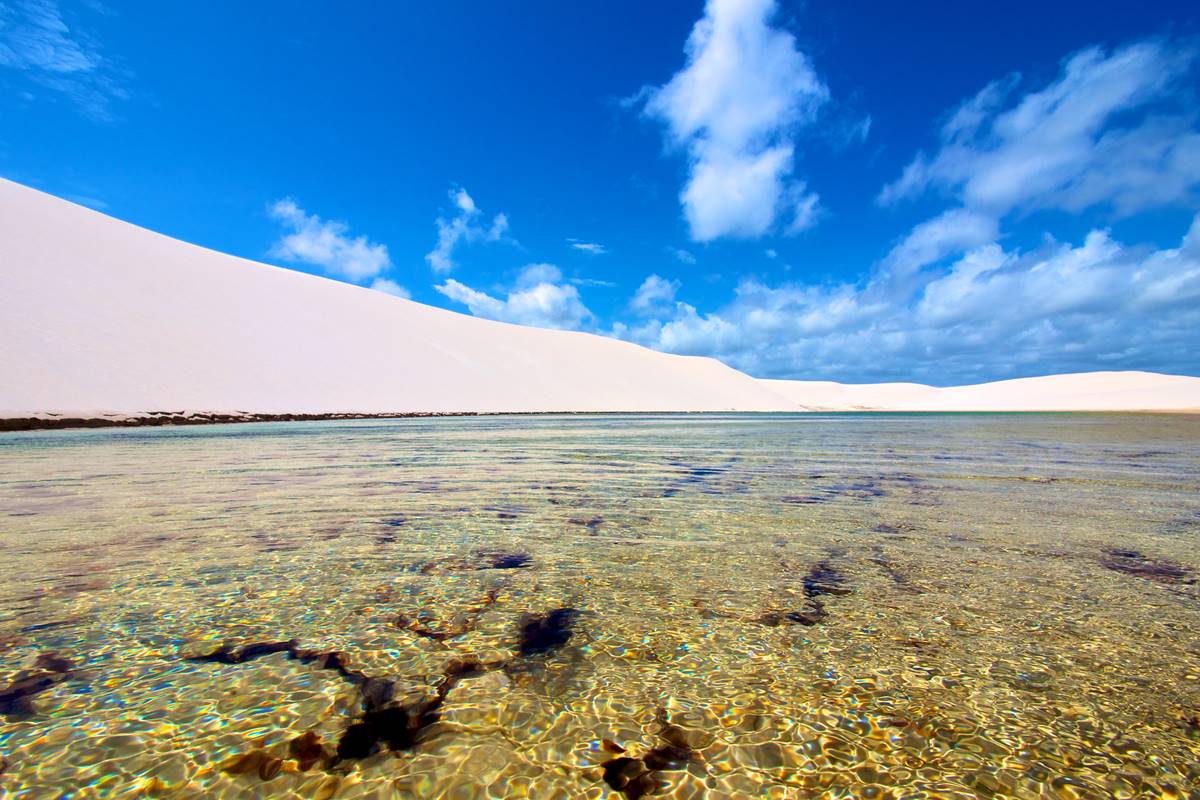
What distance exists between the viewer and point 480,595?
378 cm

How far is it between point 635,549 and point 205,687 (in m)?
3.13

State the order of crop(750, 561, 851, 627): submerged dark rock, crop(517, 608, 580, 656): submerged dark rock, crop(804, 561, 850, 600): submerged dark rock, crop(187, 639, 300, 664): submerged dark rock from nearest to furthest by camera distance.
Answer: crop(187, 639, 300, 664): submerged dark rock < crop(517, 608, 580, 656): submerged dark rock < crop(750, 561, 851, 627): submerged dark rock < crop(804, 561, 850, 600): submerged dark rock

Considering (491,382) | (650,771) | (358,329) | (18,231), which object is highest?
(18,231)

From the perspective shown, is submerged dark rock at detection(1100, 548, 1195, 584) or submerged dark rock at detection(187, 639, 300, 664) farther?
submerged dark rock at detection(1100, 548, 1195, 584)

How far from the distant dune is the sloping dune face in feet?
0.44

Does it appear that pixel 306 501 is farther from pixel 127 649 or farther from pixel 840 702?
pixel 840 702

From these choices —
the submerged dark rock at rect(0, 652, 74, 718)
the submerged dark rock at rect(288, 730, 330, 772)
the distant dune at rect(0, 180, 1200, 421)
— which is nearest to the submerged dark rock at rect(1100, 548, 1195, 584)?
the submerged dark rock at rect(288, 730, 330, 772)

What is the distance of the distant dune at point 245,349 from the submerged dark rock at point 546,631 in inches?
1298

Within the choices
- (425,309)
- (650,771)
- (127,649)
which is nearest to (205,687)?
(127,649)

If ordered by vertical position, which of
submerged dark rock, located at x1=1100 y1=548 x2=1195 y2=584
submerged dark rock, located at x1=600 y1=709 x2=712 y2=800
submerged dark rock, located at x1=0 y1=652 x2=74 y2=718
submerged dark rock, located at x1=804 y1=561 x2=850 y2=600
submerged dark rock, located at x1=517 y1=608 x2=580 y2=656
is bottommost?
submerged dark rock, located at x1=600 y1=709 x2=712 y2=800

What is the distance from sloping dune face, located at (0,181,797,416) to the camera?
103 feet

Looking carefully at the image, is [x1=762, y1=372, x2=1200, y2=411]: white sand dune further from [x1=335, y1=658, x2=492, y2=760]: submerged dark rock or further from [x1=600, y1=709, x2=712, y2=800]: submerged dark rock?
[x1=335, y1=658, x2=492, y2=760]: submerged dark rock

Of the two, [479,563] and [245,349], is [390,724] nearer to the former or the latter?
[479,563]

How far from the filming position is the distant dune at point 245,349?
3156 centimetres
